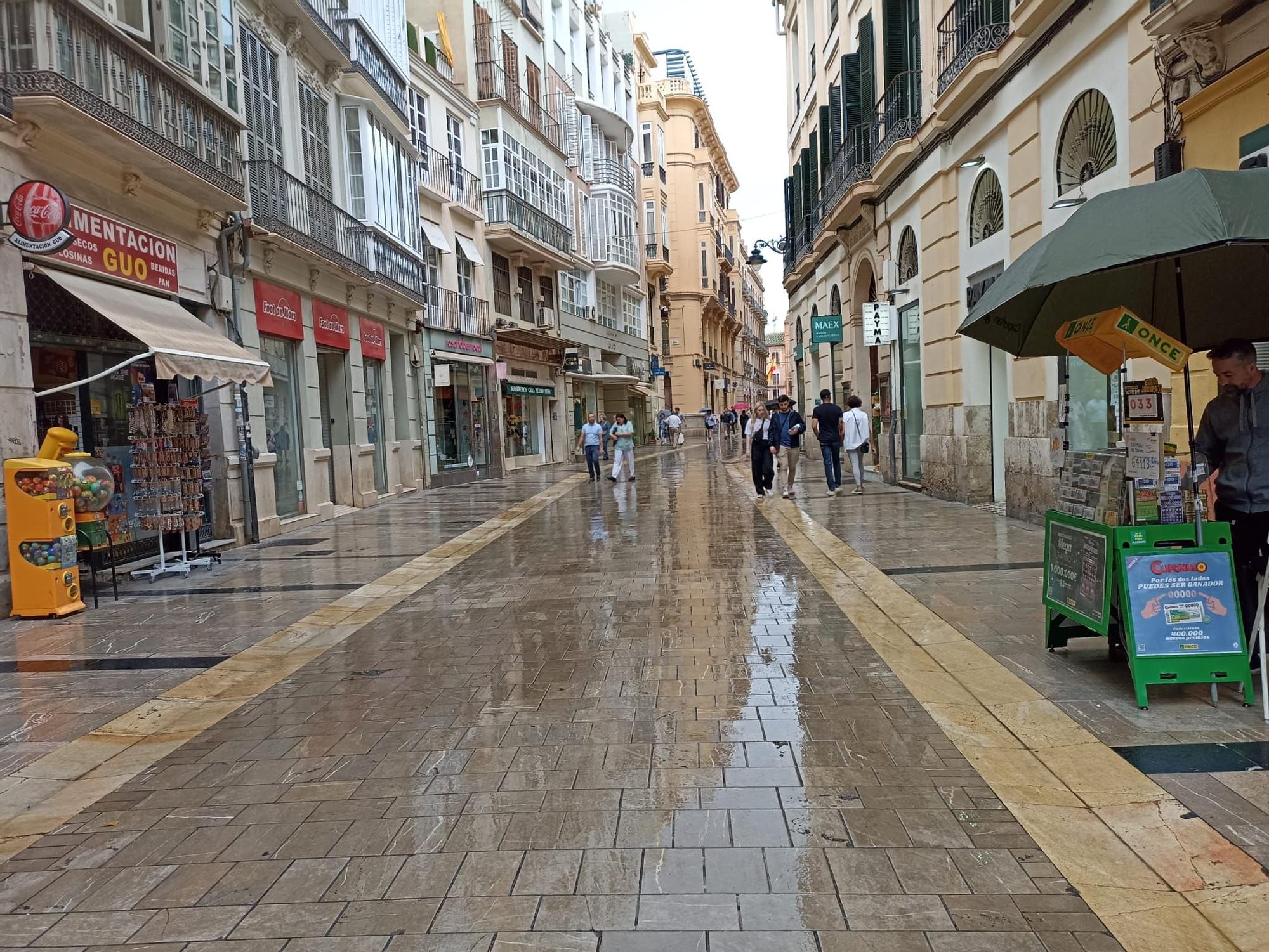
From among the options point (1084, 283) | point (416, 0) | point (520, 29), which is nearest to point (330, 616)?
point (1084, 283)

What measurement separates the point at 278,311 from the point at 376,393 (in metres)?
5.38

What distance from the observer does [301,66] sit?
609 inches

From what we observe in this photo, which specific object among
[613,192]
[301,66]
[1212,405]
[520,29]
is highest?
[520,29]

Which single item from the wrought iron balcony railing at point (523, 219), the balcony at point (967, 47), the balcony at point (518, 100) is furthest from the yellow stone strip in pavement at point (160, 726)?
the balcony at point (518, 100)

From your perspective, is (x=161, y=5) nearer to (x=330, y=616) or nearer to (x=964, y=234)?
(x=330, y=616)

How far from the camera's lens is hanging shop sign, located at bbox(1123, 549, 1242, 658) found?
174 inches

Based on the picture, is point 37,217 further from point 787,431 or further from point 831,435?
point 831,435

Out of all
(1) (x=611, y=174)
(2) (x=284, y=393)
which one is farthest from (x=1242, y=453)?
(1) (x=611, y=174)

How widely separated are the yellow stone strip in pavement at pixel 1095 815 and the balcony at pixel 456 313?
18568 mm

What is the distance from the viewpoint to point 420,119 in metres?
23.0

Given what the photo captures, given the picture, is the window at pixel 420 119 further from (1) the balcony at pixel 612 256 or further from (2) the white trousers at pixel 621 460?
(1) the balcony at pixel 612 256

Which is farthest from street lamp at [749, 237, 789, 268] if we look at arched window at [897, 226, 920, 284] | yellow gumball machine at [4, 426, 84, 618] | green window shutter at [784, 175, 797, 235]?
yellow gumball machine at [4, 426, 84, 618]

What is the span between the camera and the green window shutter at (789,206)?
1147 inches

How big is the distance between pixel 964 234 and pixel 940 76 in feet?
7.63
